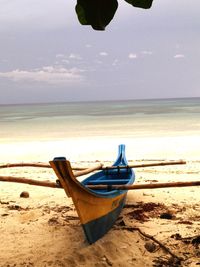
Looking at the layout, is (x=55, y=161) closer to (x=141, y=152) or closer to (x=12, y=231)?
(x=12, y=231)

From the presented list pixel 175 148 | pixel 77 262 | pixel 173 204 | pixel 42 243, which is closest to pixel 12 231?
pixel 42 243

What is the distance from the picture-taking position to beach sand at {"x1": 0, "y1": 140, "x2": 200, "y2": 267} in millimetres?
3707

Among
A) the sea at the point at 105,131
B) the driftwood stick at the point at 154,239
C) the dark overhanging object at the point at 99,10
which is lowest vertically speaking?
the driftwood stick at the point at 154,239

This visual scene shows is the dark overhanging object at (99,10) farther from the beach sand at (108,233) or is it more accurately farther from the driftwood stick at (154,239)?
the driftwood stick at (154,239)

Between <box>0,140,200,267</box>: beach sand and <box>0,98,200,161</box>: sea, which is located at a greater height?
<box>0,98,200,161</box>: sea

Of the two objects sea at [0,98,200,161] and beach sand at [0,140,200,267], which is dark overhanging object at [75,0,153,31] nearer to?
beach sand at [0,140,200,267]

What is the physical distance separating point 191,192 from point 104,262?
3158mm

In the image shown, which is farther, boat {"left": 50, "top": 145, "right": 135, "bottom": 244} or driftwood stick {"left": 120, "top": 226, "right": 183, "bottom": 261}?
driftwood stick {"left": 120, "top": 226, "right": 183, "bottom": 261}

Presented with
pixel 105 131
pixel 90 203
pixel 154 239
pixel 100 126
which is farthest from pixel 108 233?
pixel 100 126

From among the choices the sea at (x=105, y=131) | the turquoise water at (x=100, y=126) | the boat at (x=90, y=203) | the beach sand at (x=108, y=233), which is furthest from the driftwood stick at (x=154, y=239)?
the turquoise water at (x=100, y=126)

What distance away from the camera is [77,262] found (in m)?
3.63

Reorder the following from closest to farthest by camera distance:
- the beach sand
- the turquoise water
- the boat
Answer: the boat
the beach sand
the turquoise water

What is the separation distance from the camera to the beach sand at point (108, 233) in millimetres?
3707

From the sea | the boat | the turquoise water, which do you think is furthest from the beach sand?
the turquoise water
